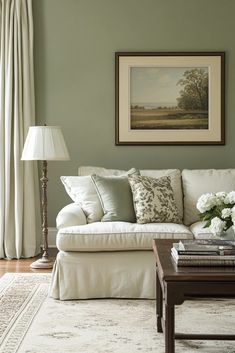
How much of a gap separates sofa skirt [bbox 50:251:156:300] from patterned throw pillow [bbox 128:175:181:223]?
17.0 inches

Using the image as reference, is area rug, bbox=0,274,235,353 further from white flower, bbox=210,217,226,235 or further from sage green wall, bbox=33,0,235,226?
sage green wall, bbox=33,0,235,226

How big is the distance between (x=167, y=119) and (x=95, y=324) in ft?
9.39

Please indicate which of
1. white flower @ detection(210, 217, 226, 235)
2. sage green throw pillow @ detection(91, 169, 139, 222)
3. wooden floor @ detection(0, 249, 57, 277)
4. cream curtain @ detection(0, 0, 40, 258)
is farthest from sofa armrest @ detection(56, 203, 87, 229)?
white flower @ detection(210, 217, 226, 235)

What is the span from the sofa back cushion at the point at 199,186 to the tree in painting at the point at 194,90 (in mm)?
1027

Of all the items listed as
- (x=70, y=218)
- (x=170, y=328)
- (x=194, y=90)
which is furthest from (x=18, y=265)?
(x=170, y=328)

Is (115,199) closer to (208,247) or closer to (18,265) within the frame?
(18,265)

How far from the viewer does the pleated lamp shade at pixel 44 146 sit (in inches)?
210

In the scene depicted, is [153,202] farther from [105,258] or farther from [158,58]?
[158,58]

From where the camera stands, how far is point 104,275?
4.43m

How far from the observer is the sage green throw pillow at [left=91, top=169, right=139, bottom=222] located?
16.0ft

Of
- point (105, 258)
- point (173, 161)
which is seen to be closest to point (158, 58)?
point (173, 161)

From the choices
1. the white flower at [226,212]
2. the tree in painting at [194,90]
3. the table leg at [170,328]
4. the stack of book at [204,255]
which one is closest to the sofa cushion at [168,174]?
the tree in painting at [194,90]

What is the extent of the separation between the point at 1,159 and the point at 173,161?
1691mm

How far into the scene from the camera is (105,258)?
4.43 metres
